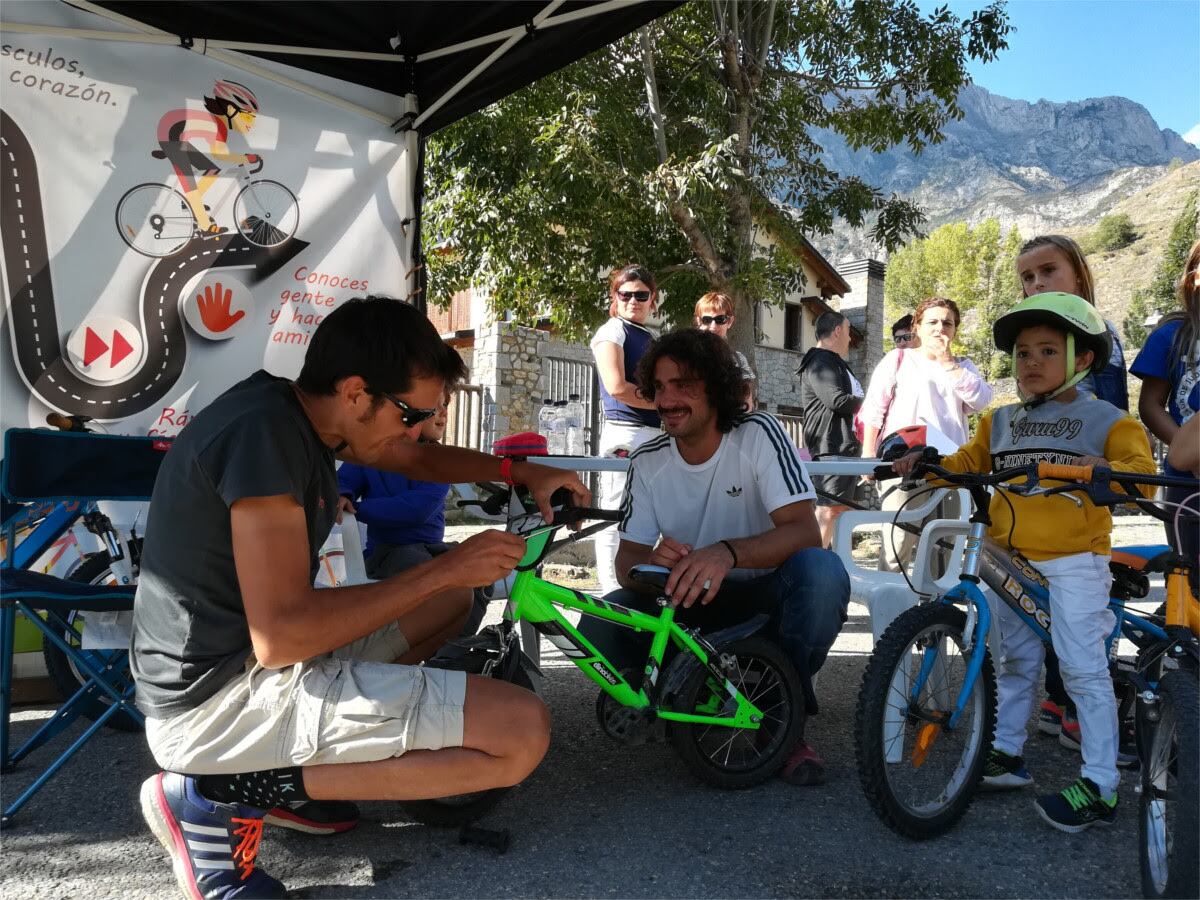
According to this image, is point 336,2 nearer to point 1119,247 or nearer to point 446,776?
point 446,776

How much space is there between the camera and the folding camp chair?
8.24 ft

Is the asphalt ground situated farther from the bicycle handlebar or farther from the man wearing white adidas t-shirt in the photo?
the bicycle handlebar

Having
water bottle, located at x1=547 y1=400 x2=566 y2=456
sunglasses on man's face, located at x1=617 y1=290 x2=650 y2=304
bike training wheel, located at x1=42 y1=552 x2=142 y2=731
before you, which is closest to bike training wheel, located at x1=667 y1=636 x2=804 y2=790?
bike training wheel, located at x1=42 y1=552 x2=142 y2=731

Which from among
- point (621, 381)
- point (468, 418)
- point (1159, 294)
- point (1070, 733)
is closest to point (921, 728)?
point (1070, 733)

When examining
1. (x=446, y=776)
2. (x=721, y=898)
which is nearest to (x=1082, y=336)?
(x=721, y=898)

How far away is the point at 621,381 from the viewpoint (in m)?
4.28

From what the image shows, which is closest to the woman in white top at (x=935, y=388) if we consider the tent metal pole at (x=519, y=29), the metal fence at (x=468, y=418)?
the tent metal pole at (x=519, y=29)

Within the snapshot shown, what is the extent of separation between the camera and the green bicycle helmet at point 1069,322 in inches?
103

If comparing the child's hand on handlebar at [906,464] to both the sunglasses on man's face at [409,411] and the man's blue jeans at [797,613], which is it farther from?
the sunglasses on man's face at [409,411]

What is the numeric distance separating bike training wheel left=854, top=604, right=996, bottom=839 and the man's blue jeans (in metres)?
0.40

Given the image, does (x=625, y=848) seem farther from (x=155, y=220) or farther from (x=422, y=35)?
(x=422, y=35)

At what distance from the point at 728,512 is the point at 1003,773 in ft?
3.85

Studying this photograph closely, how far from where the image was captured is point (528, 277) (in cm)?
1120

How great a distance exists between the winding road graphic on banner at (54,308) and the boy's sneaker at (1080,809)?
333cm
